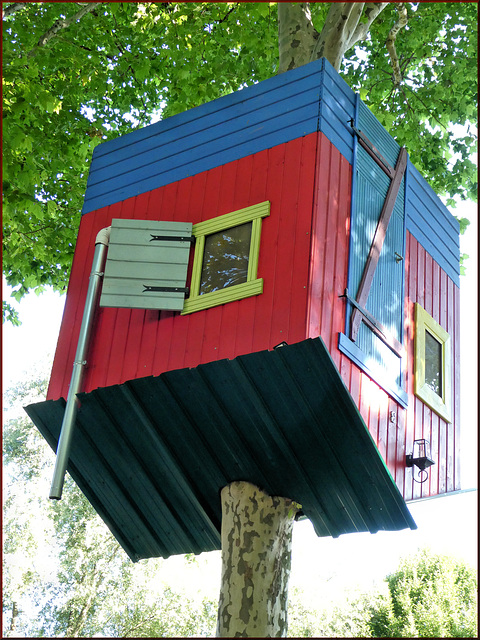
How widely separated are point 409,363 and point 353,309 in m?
1.26

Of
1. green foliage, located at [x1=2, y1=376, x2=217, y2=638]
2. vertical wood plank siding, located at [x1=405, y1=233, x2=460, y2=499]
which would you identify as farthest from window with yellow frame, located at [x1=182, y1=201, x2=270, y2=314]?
green foliage, located at [x1=2, y1=376, x2=217, y2=638]

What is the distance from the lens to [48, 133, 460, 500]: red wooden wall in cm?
702

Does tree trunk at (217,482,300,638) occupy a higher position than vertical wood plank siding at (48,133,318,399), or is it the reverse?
vertical wood plank siding at (48,133,318,399)

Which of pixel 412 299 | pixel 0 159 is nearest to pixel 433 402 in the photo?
pixel 412 299

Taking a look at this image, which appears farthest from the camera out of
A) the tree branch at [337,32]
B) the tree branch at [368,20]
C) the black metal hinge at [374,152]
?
the tree branch at [368,20]

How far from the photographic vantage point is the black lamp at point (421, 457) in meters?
7.64

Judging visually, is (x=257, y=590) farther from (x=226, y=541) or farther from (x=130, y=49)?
(x=130, y=49)

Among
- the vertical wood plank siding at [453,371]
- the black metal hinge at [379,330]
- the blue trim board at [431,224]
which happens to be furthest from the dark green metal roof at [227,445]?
the blue trim board at [431,224]

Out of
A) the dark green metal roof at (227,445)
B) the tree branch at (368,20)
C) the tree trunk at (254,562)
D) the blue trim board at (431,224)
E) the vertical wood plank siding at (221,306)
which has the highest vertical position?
the tree branch at (368,20)

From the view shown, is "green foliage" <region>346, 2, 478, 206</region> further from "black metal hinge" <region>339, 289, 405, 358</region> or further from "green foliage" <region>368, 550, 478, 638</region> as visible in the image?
"green foliage" <region>368, 550, 478, 638</region>

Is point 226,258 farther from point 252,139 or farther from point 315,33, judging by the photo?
point 315,33

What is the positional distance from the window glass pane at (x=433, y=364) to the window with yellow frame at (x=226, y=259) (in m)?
2.53

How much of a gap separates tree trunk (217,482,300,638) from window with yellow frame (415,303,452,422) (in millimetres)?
2013

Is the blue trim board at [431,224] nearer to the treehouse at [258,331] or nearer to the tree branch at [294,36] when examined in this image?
the treehouse at [258,331]
